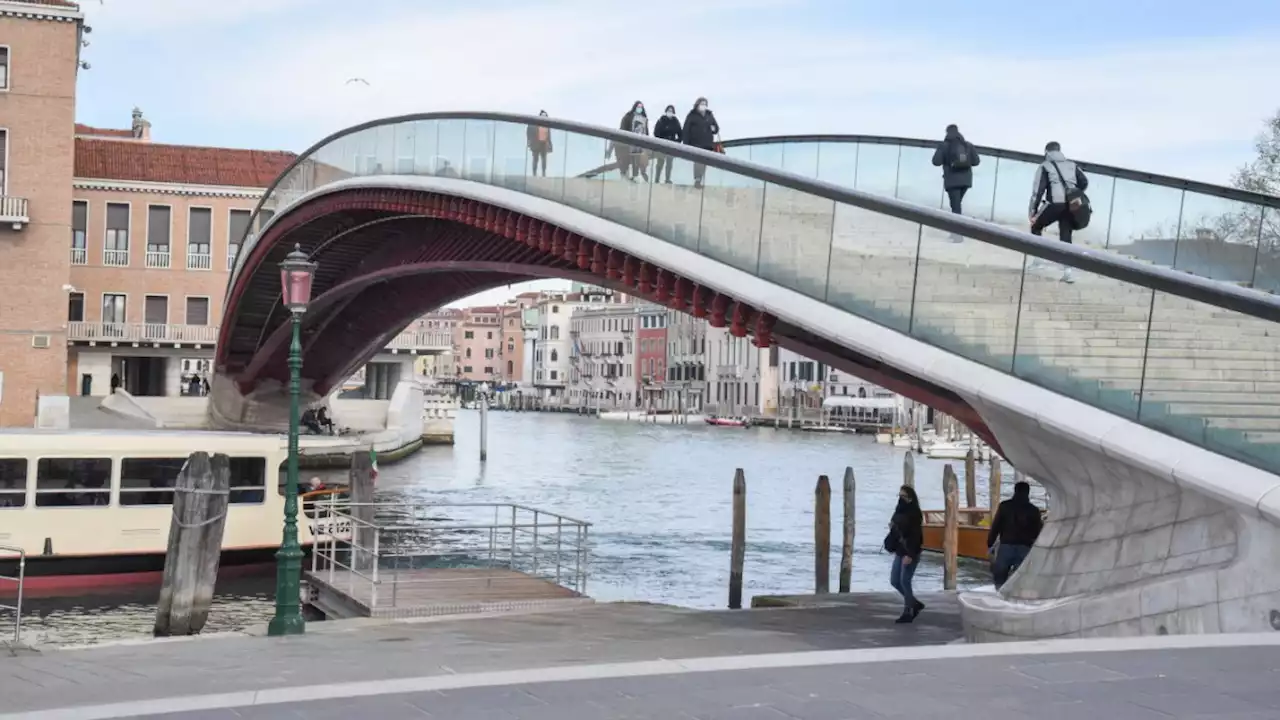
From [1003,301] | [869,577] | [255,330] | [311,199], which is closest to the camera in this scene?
[1003,301]

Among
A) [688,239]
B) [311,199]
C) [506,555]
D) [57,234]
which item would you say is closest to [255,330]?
[57,234]

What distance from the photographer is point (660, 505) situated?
38438 mm

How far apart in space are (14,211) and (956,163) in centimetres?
3015

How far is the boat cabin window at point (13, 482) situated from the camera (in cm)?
1991

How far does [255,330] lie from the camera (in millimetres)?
37906

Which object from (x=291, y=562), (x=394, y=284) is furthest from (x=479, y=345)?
(x=291, y=562)

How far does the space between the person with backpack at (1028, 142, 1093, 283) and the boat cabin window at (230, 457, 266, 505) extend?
1228cm

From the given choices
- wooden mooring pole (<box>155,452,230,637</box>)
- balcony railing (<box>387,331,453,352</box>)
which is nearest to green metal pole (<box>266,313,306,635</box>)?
wooden mooring pole (<box>155,452,230,637</box>)

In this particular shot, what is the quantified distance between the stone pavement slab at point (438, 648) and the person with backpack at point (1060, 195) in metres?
3.71

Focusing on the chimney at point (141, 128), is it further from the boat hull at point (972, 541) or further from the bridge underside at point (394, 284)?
the boat hull at point (972, 541)

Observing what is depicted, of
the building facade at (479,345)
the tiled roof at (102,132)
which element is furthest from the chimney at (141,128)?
the building facade at (479,345)

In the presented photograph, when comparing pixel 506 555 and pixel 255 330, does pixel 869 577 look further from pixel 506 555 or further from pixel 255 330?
pixel 255 330

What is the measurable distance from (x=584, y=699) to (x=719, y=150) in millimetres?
14041

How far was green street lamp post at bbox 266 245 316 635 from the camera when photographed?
12.2 metres
